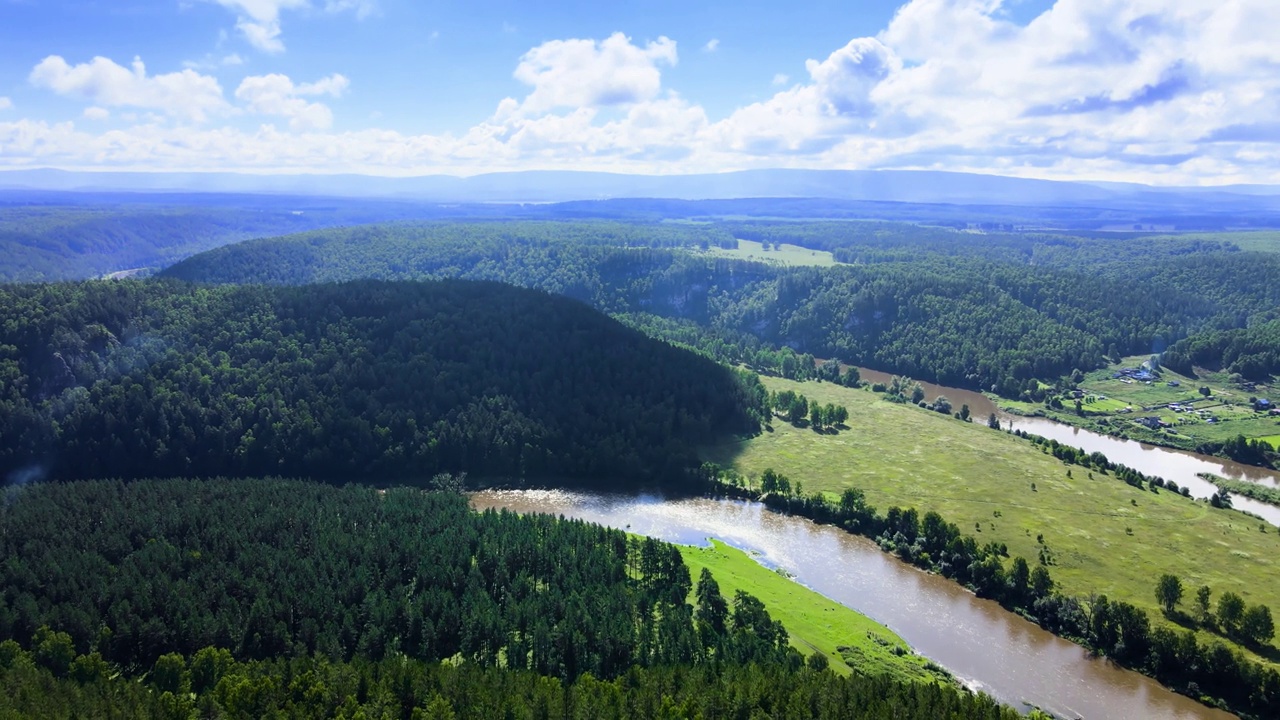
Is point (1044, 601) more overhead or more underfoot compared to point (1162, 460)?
more overhead

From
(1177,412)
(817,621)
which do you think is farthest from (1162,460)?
(817,621)

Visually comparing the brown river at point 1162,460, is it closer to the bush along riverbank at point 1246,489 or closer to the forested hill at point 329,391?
the bush along riverbank at point 1246,489

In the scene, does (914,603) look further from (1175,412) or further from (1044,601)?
(1175,412)

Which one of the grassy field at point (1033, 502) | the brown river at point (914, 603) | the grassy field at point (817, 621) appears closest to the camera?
the brown river at point (914, 603)

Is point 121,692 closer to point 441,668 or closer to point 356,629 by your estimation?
point 356,629

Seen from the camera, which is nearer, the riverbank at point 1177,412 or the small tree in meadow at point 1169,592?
the small tree in meadow at point 1169,592

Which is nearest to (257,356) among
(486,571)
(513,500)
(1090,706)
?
(513,500)

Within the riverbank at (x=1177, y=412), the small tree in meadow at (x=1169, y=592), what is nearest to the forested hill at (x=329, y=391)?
the small tree in meadow at (x=1169, y=592)

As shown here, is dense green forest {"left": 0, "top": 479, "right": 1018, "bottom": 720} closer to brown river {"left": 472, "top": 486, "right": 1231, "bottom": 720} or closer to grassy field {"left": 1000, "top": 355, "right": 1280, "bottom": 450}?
brown river {"left": 472, "top": 486, "right": 1231, "bottom": 720}
